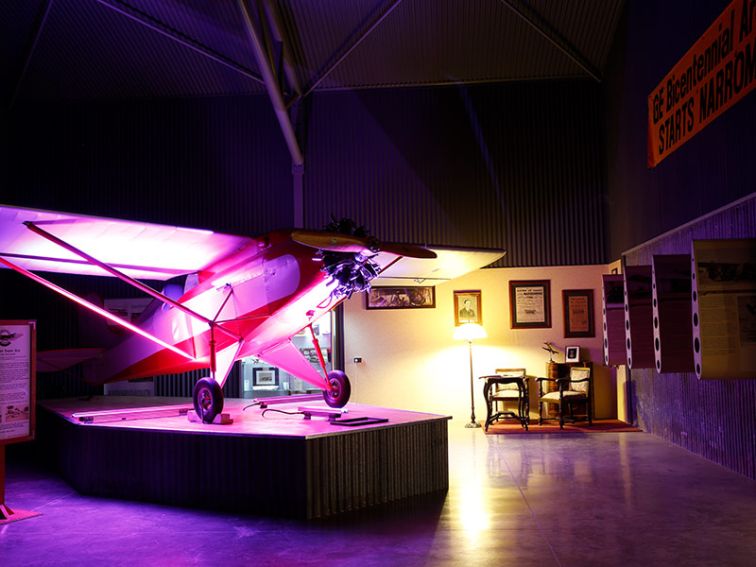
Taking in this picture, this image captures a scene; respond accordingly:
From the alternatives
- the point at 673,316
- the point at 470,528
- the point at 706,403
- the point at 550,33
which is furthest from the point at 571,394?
the point at 550,33

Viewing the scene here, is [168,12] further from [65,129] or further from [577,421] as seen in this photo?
[577,421]

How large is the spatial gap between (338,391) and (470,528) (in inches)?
118

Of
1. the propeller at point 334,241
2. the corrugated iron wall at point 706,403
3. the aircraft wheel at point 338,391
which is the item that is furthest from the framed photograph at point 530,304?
the propeller at point 334,241

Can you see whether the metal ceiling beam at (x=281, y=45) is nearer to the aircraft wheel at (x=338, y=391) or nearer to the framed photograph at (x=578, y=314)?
the aircraft wheel at (x=338, y=391)

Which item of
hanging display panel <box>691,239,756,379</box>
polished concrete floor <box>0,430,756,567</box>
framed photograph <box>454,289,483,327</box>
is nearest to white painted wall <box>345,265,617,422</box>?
framed photograph <box>454,289,483,327</box>

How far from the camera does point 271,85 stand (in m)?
9.71

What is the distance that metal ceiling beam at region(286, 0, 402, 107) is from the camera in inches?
400

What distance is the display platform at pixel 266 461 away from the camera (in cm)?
516

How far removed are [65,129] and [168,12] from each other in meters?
3.42

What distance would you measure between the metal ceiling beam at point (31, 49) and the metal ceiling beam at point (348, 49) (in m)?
3.85

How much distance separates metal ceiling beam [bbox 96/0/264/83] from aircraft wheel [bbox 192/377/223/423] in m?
6.26

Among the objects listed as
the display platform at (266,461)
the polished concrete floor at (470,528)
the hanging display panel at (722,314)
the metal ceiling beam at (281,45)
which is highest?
the metal ceiling beam at (281,45)

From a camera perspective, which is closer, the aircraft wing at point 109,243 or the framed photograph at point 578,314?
the aircraft wing at point 109,243

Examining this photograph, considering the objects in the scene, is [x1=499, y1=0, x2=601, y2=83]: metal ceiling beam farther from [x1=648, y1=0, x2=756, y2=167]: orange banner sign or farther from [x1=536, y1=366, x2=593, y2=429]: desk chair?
[x1=536, y1=366, x2=593, y2=429]: desk chair
